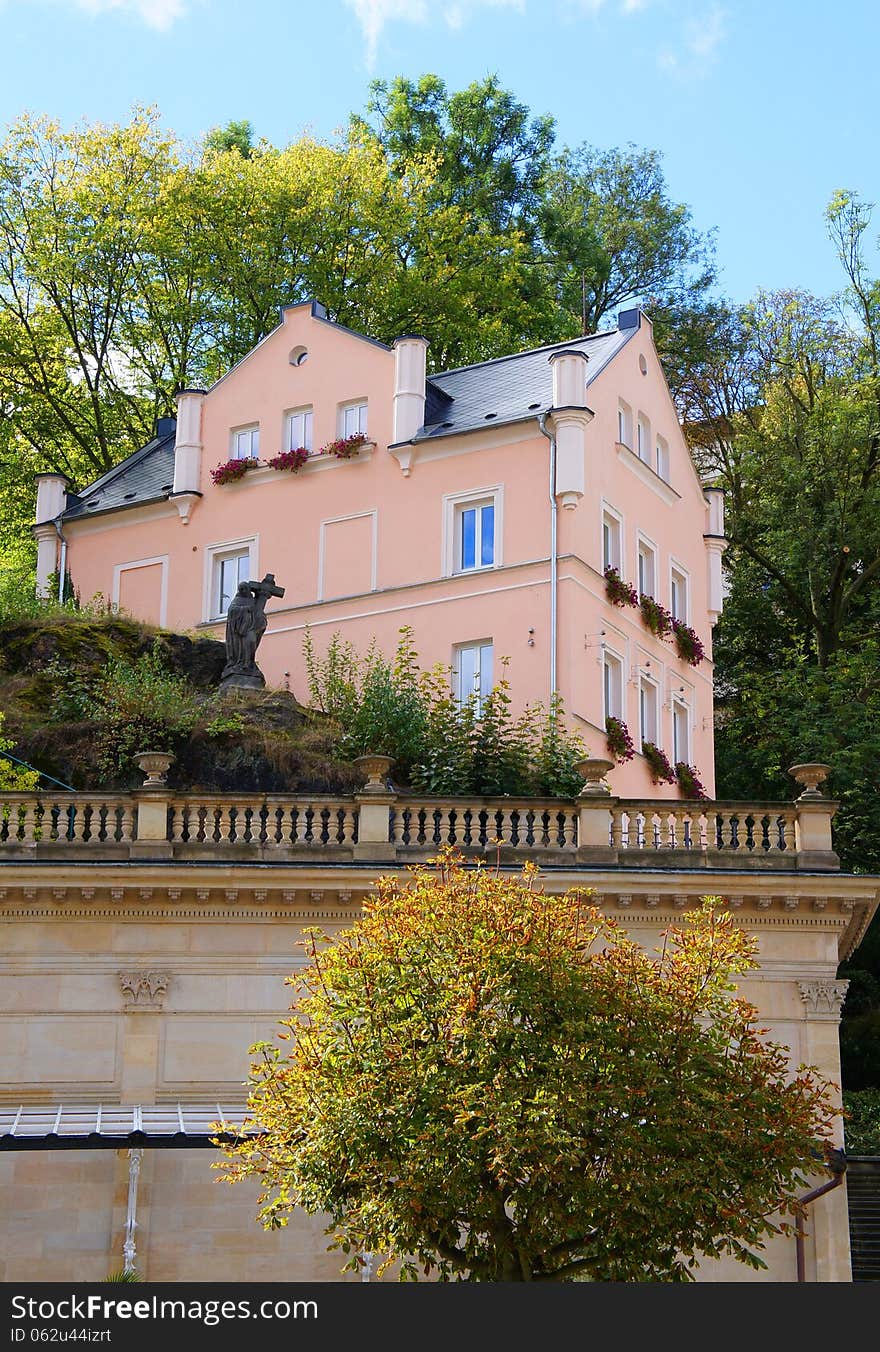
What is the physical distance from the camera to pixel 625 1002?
68.0 feet

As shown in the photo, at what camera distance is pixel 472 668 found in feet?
126

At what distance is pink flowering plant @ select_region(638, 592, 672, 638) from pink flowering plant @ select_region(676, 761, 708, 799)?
2774mm

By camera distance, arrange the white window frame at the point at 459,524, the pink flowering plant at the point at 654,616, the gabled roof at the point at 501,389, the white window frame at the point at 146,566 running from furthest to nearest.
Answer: the white window frame at the point at 146,566 < the pink flowering plant at the point at 654,616 < the gabled roof at the point at 501,389 < the white window frame at the point at 459,524

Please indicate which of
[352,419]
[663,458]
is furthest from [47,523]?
[663,458]

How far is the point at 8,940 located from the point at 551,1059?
31.6ft

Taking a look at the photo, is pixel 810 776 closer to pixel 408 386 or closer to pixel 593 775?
pixel 593 775

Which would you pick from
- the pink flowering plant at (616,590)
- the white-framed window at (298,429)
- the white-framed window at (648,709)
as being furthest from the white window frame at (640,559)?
the white-framed window at (298,429)

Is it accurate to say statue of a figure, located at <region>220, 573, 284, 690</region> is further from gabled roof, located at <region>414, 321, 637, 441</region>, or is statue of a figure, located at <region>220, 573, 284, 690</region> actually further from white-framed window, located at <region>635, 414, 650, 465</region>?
white-framed window, located at <region>635, 414, 650, 465</region>

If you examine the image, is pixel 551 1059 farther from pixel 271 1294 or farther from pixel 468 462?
pixel 468 462

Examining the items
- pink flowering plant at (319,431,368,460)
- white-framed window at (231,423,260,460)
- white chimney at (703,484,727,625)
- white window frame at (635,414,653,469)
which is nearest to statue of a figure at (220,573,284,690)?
pink flowering plant at (319,431,368,460)

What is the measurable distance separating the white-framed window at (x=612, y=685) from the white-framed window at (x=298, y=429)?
8.57 meters

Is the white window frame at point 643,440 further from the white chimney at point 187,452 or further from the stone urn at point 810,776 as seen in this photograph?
the stone urn at point 810,776

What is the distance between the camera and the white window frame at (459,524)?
38844 mm

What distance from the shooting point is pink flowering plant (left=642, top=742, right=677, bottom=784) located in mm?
39000
